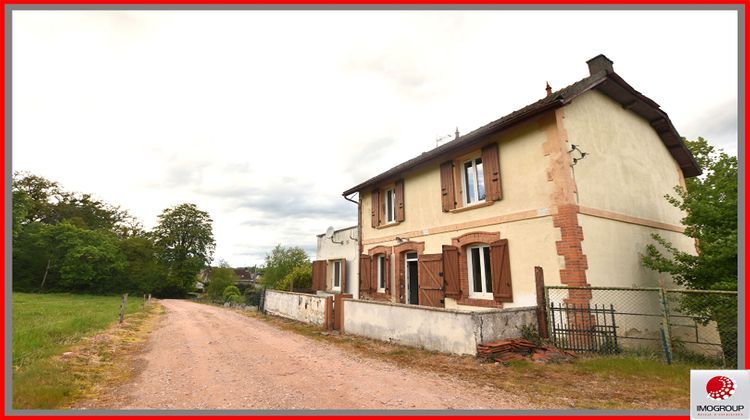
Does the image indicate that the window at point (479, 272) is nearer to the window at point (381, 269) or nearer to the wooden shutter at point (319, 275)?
the window at point (381, 269)

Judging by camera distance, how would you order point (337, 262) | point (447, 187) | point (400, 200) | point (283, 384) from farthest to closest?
point (337, 262) → point (400, 200) → point (447, 187) → point (283, 384)

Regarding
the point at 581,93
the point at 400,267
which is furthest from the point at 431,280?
the point at 581,93

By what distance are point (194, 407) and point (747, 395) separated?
5986 millimetres

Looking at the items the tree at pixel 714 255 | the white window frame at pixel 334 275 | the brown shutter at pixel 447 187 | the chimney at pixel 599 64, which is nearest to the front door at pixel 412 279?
the brown shutter at pixel 447 187

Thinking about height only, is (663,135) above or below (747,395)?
above

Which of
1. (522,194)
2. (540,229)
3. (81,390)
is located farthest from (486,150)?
(81,390)

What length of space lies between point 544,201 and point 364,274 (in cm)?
770

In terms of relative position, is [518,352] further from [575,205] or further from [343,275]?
[343,275]

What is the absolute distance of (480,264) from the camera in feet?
31.3

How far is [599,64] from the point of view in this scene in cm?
955

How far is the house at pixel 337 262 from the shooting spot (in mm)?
15234

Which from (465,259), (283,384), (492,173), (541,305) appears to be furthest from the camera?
(465,259)

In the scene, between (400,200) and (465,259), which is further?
(400,200)

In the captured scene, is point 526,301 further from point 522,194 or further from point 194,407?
point 194,407
